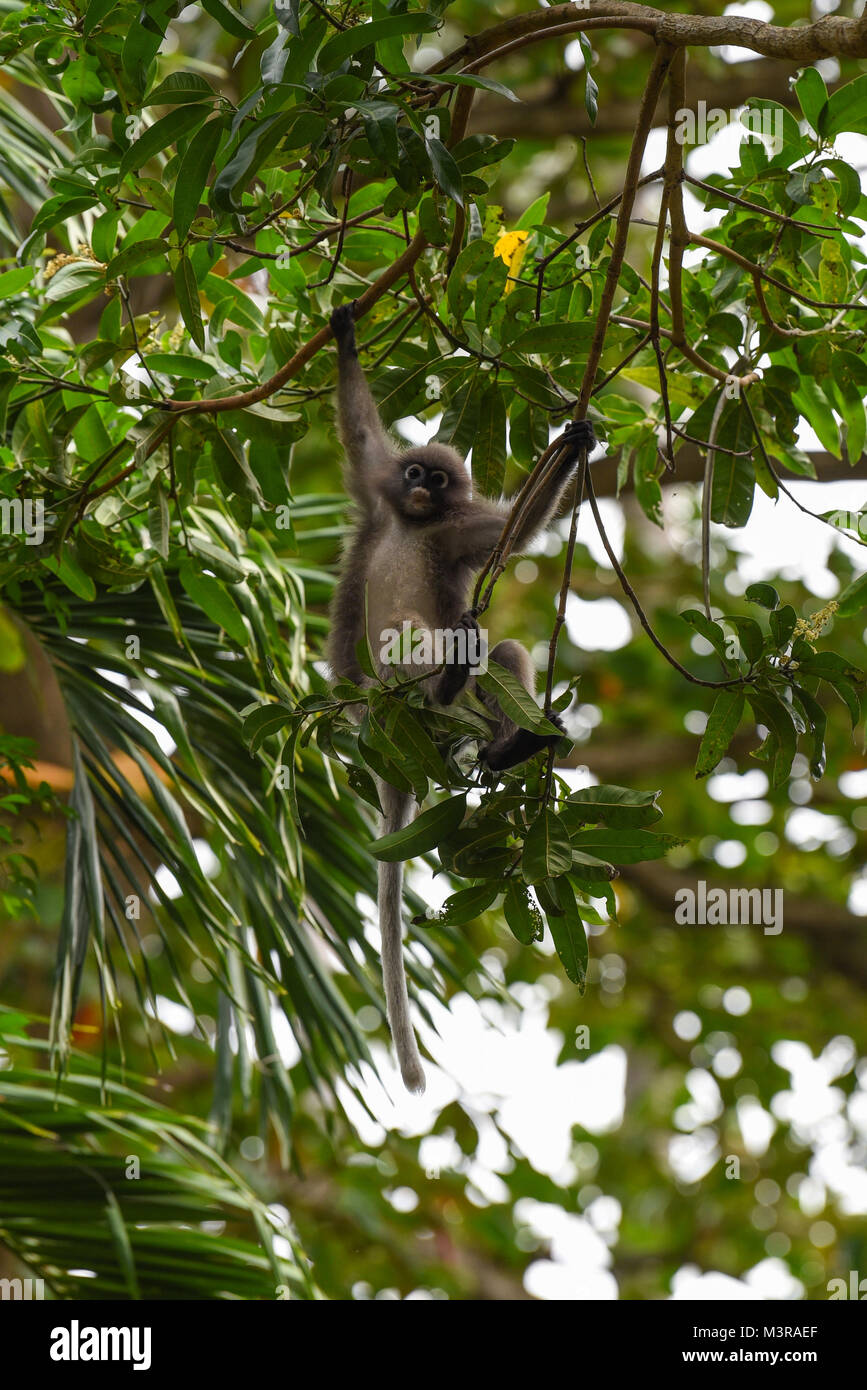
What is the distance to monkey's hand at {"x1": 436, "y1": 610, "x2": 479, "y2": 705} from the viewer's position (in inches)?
80.8

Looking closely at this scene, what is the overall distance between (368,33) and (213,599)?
4.01ft

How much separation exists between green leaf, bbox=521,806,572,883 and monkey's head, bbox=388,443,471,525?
1201 millimetres

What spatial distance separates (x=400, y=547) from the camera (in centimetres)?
292

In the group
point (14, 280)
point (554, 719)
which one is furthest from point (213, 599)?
point (554, 719)

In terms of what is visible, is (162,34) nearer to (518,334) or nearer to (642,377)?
(518,334)

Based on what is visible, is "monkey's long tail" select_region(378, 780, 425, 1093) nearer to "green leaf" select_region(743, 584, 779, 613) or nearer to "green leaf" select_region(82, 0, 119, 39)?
"green leaf" select_region(743, 584, 779, 613)

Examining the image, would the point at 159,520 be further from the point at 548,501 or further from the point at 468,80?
the point at 468,80

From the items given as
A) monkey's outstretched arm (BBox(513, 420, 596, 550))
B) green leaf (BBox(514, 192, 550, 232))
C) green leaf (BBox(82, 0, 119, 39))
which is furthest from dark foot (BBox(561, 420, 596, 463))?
green leaf (BBox(82, 0, 119, 39))

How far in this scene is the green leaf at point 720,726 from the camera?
6.69ft

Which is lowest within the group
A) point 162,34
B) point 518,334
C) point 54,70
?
point 518,334

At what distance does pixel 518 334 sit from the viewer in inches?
90.1

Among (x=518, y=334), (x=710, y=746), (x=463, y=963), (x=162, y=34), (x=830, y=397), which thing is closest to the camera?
(x=162, y=34)

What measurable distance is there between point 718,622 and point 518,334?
62 cm
